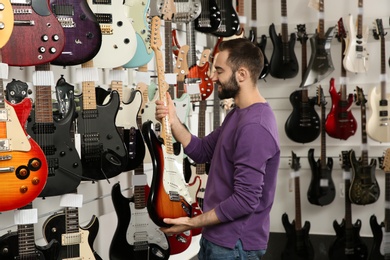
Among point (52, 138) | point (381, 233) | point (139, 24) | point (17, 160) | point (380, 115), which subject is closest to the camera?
point (17, 160)

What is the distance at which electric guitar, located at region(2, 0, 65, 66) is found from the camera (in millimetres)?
2488

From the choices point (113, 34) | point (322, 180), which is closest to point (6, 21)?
point (113, 34)

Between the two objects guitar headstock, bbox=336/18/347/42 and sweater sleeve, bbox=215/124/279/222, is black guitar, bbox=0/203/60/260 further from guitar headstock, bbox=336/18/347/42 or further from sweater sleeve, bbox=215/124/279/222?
guitar headstock, bbox=336/18/347/42

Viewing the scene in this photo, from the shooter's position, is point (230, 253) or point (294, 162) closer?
point (230, 253)

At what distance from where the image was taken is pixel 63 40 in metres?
2.62

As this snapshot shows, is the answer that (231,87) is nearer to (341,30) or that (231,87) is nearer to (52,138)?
(52,138)

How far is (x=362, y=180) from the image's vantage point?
17.4ft

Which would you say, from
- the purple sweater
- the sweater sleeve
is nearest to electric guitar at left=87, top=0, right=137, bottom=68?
the purple sweater

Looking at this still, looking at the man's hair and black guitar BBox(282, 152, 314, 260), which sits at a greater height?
the man's hair

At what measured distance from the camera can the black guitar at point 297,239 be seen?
5.23 m

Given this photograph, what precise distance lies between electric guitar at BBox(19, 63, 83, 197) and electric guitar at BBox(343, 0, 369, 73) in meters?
3.31

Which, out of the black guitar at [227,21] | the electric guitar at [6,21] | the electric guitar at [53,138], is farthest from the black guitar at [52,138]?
the black guitar at [227,21]

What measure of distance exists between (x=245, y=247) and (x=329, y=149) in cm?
349

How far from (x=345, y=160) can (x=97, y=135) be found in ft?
10.2
